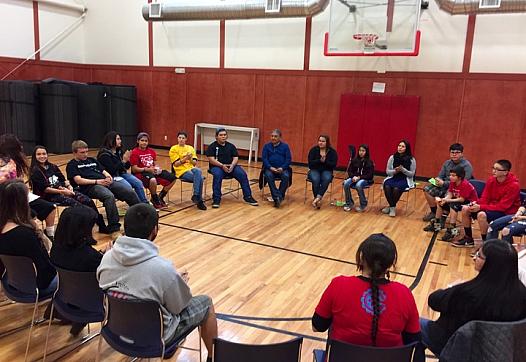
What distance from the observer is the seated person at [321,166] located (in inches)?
270

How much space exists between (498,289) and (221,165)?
5.22 meters

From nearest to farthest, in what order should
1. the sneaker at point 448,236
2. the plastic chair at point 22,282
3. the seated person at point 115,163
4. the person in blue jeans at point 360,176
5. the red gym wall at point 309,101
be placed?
the plastic chair at point 22,282 → the sneaker at point 448,236 → the seated person at point 115,163 → the person in blue jeans at point 360,176 → the red gym wall at point 309,101

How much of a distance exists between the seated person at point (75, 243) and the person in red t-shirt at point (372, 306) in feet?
4.69

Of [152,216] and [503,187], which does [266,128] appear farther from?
[152,216]

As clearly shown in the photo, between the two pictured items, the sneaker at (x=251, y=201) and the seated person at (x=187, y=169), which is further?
the sneaker at (x=251, y=201)

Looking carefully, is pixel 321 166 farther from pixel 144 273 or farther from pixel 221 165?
pixel 144 273

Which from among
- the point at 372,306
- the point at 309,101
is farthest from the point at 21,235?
the point at 309,101

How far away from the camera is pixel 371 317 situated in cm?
196

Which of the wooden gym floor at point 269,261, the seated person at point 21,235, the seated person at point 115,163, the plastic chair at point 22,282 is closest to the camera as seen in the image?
the plastic chair at point 22,282

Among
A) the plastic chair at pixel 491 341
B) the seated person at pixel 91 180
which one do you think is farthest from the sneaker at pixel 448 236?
the seated person at pixel 91 180

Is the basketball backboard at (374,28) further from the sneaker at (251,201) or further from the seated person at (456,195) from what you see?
the sneaker at (251,201)

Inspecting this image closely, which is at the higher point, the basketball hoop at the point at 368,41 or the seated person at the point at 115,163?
the basketball hoop at the point at 368,41

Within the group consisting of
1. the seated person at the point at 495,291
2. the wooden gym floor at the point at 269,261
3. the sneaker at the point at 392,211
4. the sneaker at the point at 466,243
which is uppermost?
the seated person at the point at 495,291

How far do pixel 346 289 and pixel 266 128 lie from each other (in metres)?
9.22
